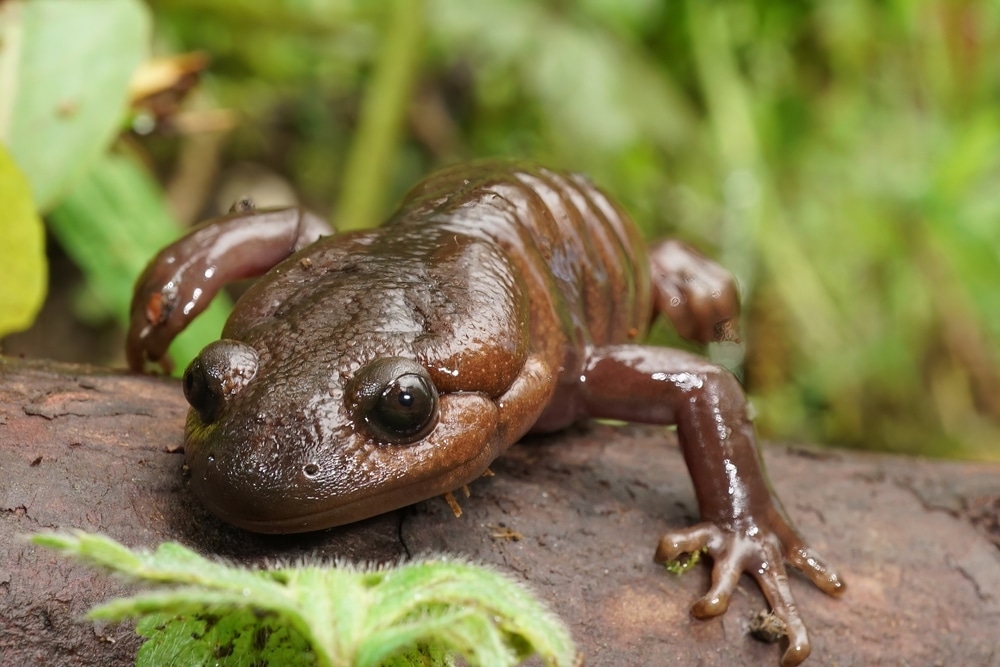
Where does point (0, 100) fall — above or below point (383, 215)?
above

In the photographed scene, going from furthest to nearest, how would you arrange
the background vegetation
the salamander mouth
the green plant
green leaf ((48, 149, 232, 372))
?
1. the background vegetation
2. green leaf ((48, 149, 232, 372))
3. the salamander mouth
4. the green plant

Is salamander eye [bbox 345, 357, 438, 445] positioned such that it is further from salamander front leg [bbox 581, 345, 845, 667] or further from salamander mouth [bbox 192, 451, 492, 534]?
salamander front leg [bbox 581, 345, 845, 667]

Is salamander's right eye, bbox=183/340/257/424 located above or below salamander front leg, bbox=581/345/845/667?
above

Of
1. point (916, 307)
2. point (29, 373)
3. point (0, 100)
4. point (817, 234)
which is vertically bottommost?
point (916, 307)

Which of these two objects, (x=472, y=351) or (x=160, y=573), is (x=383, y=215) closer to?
(x=472, y=351)

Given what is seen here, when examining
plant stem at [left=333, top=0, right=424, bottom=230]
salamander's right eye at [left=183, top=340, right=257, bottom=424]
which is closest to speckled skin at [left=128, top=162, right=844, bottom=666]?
salamander's right eye at [left=183, top=340, right=257, bottom=424]

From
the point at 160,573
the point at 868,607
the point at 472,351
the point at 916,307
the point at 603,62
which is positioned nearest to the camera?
the point at 160,573

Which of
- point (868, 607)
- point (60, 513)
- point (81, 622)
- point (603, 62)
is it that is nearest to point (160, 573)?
point (81, 622)
